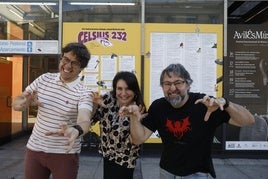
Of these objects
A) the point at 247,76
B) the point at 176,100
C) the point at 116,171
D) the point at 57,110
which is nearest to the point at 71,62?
the point at 57,110

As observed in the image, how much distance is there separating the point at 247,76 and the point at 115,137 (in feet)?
18.4

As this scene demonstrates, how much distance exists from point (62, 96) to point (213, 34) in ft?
18.6

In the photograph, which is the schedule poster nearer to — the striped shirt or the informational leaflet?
the informational leaflet

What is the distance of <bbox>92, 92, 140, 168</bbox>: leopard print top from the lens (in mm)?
3178

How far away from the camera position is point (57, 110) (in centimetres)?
300

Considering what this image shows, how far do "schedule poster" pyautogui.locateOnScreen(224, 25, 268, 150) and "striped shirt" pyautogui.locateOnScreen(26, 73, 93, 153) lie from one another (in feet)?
18.4

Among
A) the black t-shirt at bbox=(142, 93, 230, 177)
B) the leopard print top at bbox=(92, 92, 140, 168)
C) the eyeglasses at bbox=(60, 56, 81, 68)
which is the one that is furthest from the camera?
the leopard print top at bbox=(92, 92, 140, 168)

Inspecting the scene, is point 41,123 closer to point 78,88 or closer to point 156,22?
point 78,88

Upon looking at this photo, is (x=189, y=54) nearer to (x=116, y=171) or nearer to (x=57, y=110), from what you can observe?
(x=116, y=171)

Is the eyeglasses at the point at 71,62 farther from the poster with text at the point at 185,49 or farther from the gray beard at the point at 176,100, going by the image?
the poster with text at the point at 185,49

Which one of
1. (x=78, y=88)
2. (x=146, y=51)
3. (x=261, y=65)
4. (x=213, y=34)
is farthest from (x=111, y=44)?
(x=78, y=88)

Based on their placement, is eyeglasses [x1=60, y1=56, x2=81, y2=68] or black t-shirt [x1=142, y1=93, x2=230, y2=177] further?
eyeglasses [x1=60, y1=56, x2=81, y2=68]

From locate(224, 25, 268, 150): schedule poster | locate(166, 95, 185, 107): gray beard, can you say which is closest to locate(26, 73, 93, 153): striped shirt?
locate(166, 95, 185, 107): gray beard

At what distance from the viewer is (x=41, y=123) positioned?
305 cm
